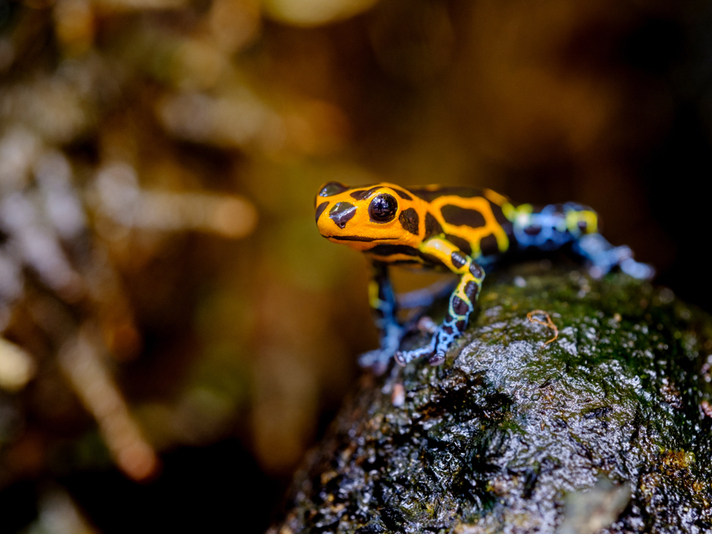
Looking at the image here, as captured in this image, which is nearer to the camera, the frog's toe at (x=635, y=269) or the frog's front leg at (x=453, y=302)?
the frog's front leg at (x=453, y=302)

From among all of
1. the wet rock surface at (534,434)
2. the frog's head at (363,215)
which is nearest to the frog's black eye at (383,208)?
the frog's head at (363,215)

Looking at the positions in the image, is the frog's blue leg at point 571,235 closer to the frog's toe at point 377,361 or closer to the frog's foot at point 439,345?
the frog's foot at point 439,345

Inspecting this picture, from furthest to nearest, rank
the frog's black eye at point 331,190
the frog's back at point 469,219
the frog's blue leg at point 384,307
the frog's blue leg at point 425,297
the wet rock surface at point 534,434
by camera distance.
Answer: the frog's blue leg at point 425,297, the frog's blue leg at point 384,307, the frog's back at point 469,219, the frog's black eye at point 331,190, the wet rock surface at point 534,434

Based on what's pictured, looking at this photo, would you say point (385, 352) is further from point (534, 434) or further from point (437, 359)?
point (534, 434)

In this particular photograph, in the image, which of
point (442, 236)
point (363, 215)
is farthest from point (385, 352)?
point (363, 215)

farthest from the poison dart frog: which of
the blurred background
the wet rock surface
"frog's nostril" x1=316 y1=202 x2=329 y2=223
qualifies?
the blurred background

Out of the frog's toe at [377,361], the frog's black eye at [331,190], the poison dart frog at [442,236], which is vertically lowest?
the frog's toe at [377,361]
